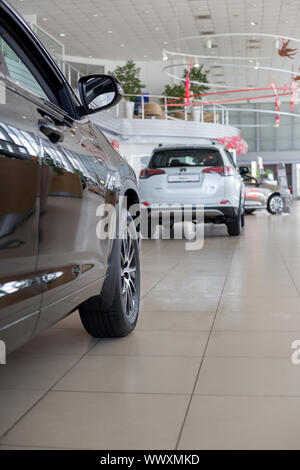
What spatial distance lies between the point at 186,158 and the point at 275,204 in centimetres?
966

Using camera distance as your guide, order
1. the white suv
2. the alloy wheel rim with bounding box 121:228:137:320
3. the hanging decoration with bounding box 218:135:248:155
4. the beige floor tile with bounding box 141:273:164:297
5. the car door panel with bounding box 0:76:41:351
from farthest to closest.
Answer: the hanging decoration with bounding box 218:135:248:155, the white suv, the beige floor tile with bounding box 141:273:164:297, the alloy wheel rim with bounding box 121:228:137:320, the car door panel with bounding box 0:76:41:351

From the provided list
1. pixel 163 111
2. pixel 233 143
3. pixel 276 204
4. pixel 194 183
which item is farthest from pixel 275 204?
pixel 233 143

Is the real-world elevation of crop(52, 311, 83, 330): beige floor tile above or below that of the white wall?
below

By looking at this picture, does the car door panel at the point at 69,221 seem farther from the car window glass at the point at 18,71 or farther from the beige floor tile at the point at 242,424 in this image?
the beige floor tile at the point at 242,424

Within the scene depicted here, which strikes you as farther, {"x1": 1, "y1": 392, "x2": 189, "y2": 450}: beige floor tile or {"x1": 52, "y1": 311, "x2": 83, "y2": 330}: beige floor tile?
{"x1": 52, "y1": 311, "x2": 83, "y2": 330}: beige floor tile

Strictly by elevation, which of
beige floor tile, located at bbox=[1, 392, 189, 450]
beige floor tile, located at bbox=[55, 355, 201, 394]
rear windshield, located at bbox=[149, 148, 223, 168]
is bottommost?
beige floor tile, located at bbox=[1, 392, 189, 450]

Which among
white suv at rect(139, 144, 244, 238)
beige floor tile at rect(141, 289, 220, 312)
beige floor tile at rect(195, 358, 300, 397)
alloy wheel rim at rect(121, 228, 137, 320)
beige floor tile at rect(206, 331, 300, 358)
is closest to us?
beige floor tile at rect(195, 358, 300, 397)

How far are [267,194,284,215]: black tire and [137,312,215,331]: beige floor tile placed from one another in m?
15.2

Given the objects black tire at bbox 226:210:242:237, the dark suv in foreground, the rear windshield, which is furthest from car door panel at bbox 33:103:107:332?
black tire at bbox 226:210:242:237

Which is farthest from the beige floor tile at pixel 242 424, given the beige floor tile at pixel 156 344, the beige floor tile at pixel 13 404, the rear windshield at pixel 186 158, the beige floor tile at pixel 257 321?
the rear windshield at pixel 186 158

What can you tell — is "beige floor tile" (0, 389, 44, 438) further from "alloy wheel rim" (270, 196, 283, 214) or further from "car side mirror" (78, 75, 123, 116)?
"alloy wheel rim" (270, 196, 283, 214)

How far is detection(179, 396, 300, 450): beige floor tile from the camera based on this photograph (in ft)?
6.68

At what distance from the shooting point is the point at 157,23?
22.9m

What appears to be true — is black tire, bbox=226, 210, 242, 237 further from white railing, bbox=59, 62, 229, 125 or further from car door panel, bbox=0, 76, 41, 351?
white railing, bbox=59, 62, 229, 125
